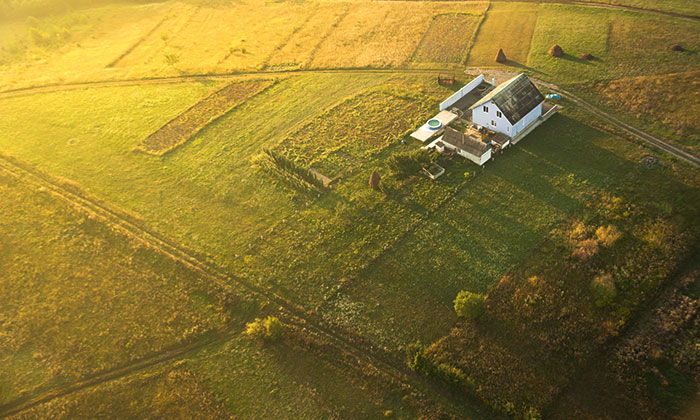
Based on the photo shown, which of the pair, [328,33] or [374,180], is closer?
[374,180]

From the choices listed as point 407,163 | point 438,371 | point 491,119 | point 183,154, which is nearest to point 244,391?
point 438,371

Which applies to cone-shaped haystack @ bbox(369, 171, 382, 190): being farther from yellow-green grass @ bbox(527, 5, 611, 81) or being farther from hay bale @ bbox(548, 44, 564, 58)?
hay bale @ bbox(548, 44, 564, 58)

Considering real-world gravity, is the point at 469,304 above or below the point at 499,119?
below

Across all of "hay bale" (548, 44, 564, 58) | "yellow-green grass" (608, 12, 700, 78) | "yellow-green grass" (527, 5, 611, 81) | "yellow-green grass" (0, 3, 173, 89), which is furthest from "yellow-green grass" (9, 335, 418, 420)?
"yellow-green grass" (0, 3, 173, 89)

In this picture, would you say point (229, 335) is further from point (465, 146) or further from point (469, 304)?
point (465, 146)

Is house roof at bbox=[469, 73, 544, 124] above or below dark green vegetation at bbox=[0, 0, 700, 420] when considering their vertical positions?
above
